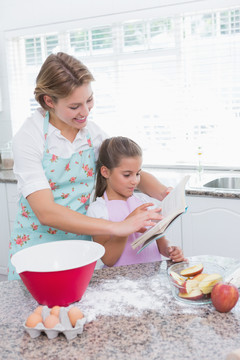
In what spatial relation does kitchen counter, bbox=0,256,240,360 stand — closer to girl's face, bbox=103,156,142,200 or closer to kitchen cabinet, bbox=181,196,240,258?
girl's face, bbox=103,156,142,200

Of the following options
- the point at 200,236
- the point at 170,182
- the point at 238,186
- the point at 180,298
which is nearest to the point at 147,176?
the point at 180,298

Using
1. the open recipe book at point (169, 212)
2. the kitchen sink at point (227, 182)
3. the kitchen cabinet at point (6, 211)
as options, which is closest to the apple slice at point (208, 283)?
the open recipe book at point (169, 212)

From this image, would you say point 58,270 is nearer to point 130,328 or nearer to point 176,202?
point 130,328

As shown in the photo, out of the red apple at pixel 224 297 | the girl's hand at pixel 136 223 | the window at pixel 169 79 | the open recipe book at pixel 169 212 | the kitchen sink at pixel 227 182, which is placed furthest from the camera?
the window at pixel 169 79

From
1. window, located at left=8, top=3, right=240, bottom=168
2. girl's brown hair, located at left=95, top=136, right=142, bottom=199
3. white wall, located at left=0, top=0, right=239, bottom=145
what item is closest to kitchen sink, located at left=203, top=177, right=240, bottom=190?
window, located at left=8, top=3, right=240, bottom=168

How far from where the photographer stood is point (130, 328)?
3.51ft

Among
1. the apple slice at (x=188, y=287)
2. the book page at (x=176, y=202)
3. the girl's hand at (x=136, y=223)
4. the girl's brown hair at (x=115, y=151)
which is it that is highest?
the girl's brown hair at (x=115, y=151)

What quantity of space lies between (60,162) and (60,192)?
4.5 inches

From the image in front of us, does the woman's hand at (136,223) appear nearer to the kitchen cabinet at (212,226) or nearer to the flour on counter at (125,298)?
the flour on counter at (125,298)

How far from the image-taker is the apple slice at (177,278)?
119 centimetres

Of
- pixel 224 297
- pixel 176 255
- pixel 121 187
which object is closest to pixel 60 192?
pixel 121 187

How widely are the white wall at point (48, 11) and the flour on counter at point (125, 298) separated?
7.22ft

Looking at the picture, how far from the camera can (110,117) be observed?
3477 millimetres

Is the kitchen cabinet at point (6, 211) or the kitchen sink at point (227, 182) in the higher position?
the kitchen sink at point (227, 182)
